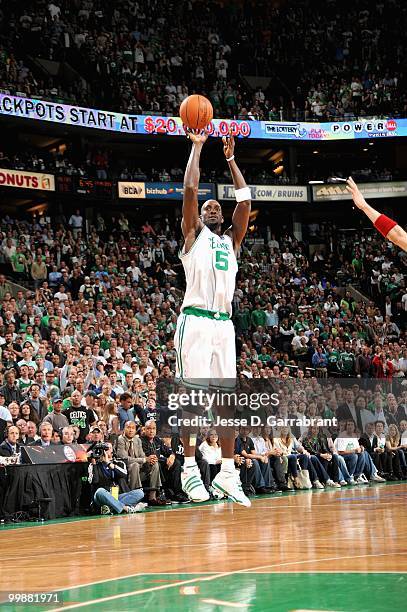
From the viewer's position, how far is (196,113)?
7.23 meters

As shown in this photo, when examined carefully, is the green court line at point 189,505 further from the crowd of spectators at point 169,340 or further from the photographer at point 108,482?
the crowd of spectators at point 169,340

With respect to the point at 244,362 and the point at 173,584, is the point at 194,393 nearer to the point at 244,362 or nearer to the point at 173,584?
the point at 173,584

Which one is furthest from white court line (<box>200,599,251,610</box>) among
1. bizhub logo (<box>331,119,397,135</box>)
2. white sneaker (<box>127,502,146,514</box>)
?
bizhub logo (<box>331,119,397,135</box>)

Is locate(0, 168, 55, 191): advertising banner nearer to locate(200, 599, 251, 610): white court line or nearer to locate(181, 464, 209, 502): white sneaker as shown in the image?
locate(181, 464, 209, 502): white sneaker

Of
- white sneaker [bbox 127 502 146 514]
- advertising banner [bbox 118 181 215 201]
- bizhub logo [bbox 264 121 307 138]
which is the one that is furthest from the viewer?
bizhub logo [bbox 264 121 307 138]

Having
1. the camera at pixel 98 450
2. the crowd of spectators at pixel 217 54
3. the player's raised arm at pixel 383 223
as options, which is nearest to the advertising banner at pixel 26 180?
the crowd of spectators at pixel 217 54

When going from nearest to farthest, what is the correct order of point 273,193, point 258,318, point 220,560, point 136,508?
1. point 220,560
2. point 136,508
3. point 258,318
4. point 273,193

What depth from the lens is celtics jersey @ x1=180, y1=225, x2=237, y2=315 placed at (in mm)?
7172

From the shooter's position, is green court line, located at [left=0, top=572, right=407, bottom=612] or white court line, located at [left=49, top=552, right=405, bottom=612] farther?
white court line, located at [left=49, top=552, right=405, bottom=612]

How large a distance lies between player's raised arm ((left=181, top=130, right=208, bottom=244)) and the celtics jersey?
0.29 ft

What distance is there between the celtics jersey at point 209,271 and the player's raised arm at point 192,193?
9cm

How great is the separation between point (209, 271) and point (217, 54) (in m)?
30.3

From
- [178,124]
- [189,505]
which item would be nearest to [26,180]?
[178,124]

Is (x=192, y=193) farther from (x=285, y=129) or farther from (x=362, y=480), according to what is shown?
(x=285, y=129)
